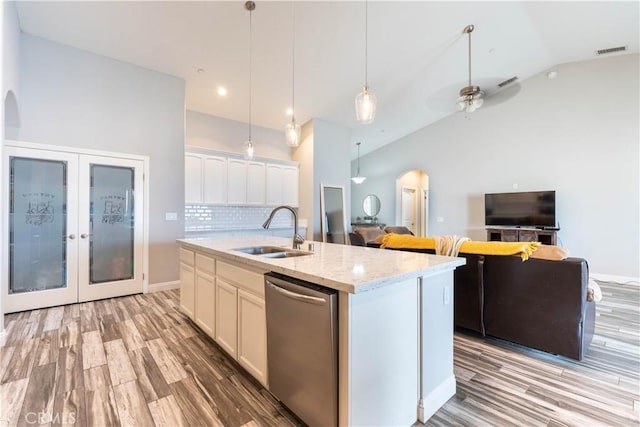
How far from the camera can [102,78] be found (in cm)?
371

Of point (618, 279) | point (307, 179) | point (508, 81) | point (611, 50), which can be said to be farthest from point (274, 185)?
point (618, 279)

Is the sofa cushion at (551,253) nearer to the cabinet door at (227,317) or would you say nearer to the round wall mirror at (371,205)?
the cabinet door at (227,317)

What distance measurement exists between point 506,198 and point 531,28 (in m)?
3.14

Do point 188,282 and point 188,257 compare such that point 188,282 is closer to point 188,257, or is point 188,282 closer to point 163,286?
point 188,257

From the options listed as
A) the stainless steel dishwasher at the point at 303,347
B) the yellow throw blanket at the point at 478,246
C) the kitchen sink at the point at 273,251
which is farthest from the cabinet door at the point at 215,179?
the stainless steel dishwasher at the point at 303,347

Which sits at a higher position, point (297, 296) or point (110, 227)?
point (110, 227)

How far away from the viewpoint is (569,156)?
17.5ft

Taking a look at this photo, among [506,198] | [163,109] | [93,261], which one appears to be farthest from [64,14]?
[506,198]

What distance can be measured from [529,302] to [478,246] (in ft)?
1.92

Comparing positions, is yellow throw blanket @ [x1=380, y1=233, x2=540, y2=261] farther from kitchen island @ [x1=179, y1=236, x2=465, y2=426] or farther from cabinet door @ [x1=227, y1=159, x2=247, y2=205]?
cabinet door @ [x1=227, y1=159, x2=247, y2=205]

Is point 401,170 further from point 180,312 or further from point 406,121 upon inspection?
point 180,312

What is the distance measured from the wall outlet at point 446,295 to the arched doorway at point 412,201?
6335mm

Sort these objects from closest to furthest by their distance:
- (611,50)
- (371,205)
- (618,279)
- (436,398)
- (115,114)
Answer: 1. (436,398)
2. (115,114)
3. (611,50)
4. (618,279)
5. (371,205)

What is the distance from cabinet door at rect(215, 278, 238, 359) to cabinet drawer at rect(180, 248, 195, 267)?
26.5 inches
